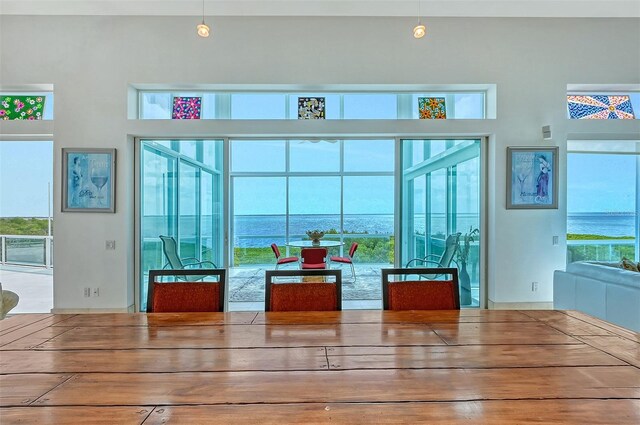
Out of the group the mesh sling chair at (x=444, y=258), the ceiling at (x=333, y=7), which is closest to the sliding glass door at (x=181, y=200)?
the ceiling at (x=333, y=7)

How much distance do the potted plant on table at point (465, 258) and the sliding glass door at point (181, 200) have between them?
2990mm

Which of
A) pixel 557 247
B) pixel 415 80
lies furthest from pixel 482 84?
pixel 557 247

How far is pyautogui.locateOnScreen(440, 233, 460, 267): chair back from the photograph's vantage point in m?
4.36

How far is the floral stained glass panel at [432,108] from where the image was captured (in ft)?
14.2

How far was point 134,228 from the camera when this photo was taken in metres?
4.22

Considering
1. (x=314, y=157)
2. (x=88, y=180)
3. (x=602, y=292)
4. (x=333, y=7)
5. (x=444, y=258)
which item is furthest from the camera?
(x=314, y=157)

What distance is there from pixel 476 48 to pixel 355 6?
59.1 inches

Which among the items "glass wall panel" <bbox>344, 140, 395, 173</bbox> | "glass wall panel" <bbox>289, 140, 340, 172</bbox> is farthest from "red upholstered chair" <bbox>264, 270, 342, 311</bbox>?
"glass wall panel" <bbox>289, 140, 340, 172</bbox>

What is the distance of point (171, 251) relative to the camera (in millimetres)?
4195

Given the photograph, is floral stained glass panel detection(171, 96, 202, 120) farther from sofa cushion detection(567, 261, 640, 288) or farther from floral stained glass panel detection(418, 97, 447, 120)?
sofa cushion detection(567, 261, 640, 288)

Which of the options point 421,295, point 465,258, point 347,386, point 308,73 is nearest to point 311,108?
point 308,73

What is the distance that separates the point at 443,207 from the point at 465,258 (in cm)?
70

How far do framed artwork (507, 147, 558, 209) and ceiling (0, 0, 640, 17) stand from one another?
1567mm

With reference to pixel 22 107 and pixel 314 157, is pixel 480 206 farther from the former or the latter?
pixel 22 107
